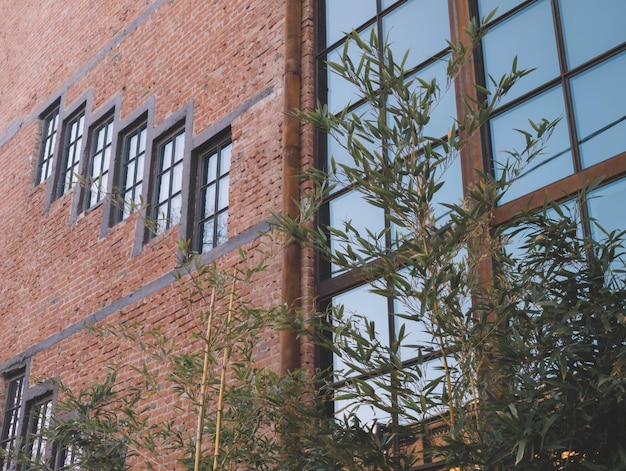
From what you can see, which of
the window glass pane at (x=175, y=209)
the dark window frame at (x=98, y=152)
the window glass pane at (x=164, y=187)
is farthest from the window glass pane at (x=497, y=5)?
the dark window frame at (x=98, y=152)

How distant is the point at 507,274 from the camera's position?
14.5 feet

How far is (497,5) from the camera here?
621cm

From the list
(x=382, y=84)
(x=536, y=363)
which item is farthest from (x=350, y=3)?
(x=536, y=363)

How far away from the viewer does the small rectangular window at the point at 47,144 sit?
11.5 m

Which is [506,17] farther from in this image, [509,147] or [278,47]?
[278,47]

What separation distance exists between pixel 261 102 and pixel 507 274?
3.92m

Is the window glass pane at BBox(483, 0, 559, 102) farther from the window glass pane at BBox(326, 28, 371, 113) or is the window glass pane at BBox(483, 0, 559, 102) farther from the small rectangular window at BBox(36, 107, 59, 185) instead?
the small rectangular window at BBox(36, 107, 59, 185)

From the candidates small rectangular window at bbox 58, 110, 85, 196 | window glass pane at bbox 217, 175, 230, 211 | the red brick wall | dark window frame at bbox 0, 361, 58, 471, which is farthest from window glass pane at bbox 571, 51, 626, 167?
small rectangular window at bbox 58, 110, 85, 196

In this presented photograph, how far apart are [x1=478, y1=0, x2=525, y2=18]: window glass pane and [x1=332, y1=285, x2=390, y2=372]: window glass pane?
211 centimetres

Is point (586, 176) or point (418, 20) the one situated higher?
point (418, 20)

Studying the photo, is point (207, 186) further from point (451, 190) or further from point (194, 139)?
point (451, 190)

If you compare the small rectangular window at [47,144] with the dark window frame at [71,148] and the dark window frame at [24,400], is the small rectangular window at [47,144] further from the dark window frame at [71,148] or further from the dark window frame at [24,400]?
the dark window frame at [24,400]

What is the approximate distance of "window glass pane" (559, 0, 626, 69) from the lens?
5.33 metres

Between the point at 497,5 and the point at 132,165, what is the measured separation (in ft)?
15.6
